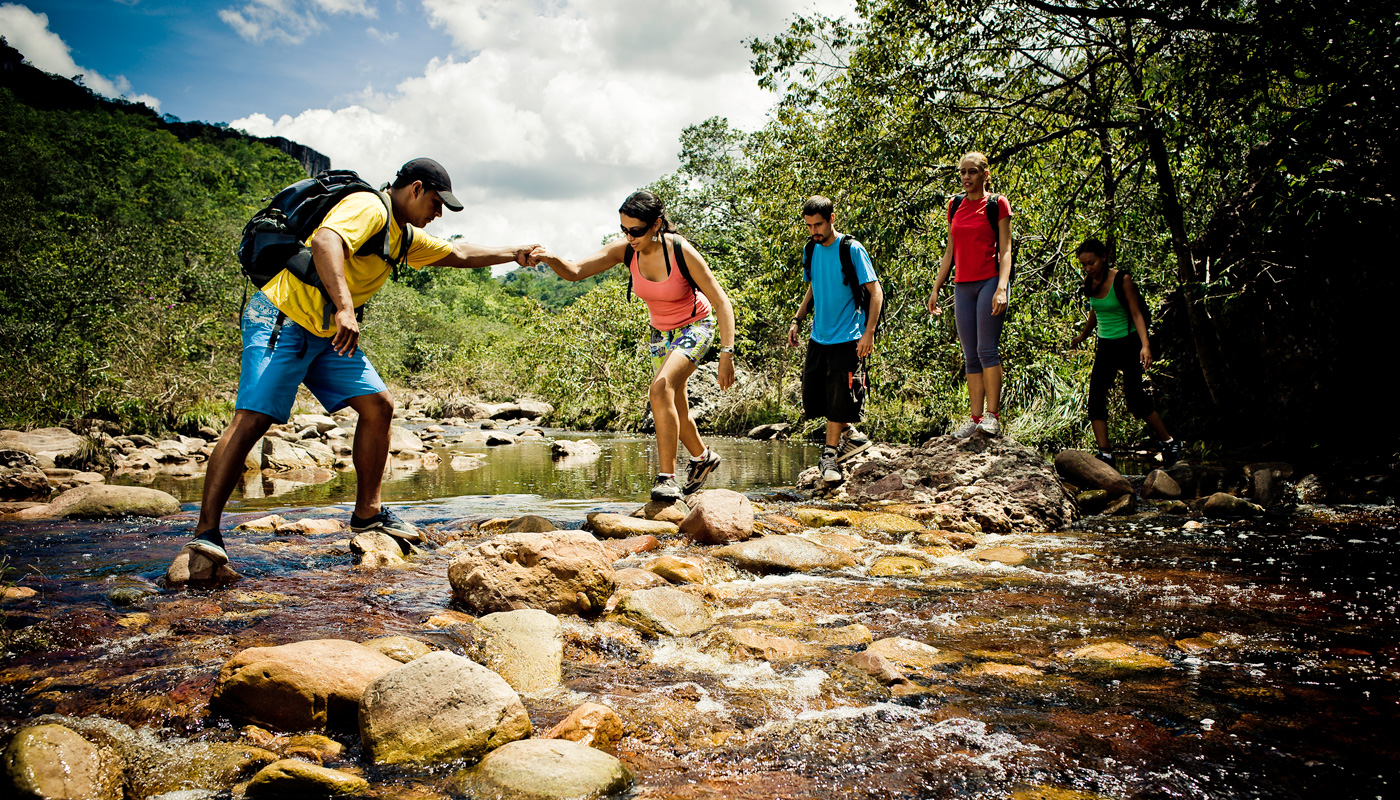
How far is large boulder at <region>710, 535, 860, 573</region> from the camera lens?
13.4 feet

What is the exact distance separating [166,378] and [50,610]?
43.3 ft

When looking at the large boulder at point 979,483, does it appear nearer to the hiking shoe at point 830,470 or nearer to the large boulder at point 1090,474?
the hiking shoe at point 830,470

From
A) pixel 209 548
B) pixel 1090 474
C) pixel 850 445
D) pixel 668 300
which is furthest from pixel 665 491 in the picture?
pixel 1090 474

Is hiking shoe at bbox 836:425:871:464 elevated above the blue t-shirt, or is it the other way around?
the blue t-shirt

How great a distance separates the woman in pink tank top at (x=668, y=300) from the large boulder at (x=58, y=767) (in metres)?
3.58

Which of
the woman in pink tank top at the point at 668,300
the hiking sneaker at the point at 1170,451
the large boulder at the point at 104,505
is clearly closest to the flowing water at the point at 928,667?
the large boulder at the point at 104,505

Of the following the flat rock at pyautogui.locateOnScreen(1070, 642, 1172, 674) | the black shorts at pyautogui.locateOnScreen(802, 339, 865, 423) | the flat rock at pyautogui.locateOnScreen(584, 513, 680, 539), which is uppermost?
the black shorts at pyautogui.locateOnScreen(802, 339, 865, 423)

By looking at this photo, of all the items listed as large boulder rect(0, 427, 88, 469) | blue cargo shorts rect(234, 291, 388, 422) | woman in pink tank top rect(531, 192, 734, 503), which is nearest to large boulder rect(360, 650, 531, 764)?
blue cargo shorts rect(234, 291, 388, 422)

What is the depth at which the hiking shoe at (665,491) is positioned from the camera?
17.9 feet

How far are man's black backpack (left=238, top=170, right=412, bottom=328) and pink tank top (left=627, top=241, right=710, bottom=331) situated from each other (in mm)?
1815

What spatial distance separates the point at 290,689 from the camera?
2.12 metres

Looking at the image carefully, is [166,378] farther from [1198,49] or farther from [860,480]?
[1198,49]

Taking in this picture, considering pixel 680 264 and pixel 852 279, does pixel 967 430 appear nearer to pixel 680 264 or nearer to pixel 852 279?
pixel 852 279

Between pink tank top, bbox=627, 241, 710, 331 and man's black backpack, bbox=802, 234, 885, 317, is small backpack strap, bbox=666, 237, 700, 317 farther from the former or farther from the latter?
man's black backpack, bbox=802, 234, 885, 317
